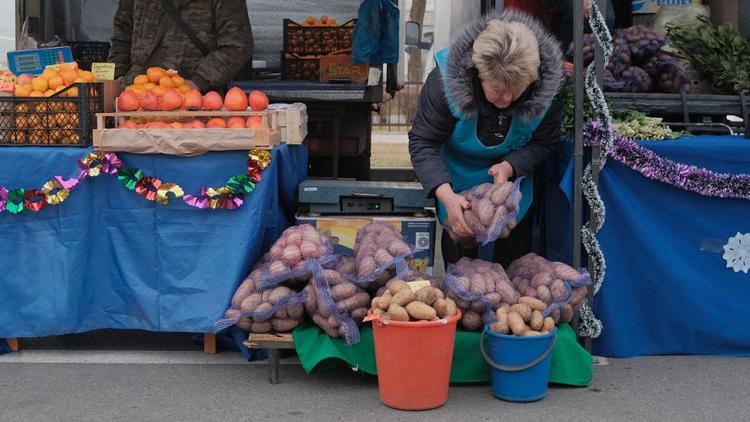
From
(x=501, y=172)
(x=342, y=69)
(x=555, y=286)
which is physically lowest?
(x=555, y=286)

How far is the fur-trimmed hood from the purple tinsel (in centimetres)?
31

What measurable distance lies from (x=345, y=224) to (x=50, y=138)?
5.34ft

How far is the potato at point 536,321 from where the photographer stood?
14.8 ft

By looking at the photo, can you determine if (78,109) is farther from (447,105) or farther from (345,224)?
(447,105)

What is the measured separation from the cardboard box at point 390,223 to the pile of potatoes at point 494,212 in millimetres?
754

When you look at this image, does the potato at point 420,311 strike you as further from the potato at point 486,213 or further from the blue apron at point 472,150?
the blue apron at point 472,150

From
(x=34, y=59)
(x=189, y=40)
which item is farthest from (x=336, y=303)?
(x=189, y=40)

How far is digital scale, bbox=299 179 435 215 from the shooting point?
18.4 ft

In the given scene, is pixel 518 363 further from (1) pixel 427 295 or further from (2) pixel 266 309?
(2) pixel 266 309

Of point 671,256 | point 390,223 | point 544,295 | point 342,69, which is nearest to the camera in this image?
point 544,295

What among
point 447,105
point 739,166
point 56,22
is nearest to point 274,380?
point 447,105

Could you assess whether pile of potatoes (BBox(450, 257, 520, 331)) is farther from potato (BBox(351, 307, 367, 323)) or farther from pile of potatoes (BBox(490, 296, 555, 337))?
potato (BBox(351, 307, 367, 323))

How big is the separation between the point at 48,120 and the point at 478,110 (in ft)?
7.33

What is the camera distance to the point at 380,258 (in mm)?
4770
